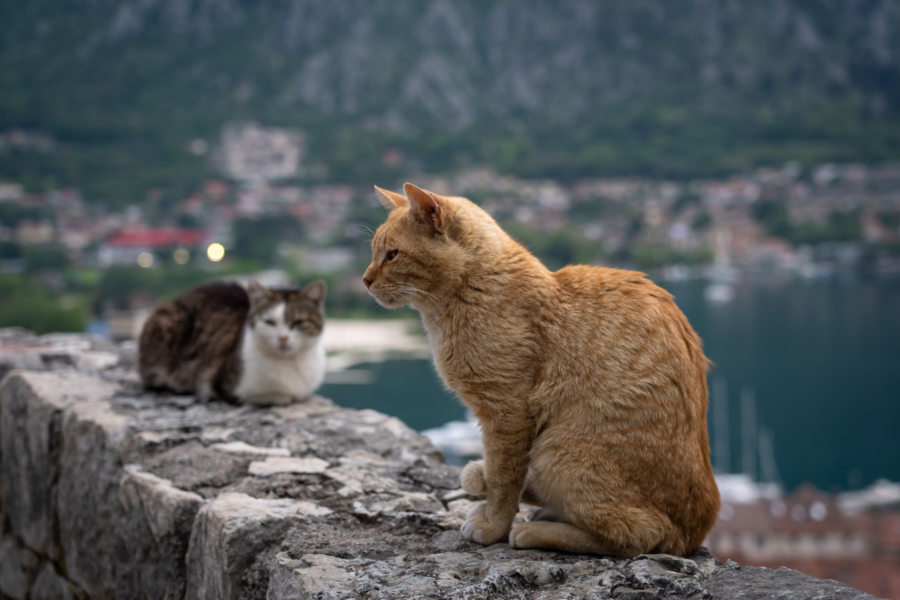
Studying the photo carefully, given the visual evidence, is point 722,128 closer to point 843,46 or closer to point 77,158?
point 843,46

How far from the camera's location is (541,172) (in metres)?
18.3

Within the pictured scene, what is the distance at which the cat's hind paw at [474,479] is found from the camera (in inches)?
75.2

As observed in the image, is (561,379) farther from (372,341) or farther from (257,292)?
(372,341)

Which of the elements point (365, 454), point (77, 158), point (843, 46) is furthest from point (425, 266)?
point (843, 46)

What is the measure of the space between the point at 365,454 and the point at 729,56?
20.9 metres

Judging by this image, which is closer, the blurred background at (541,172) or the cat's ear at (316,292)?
the cat's ear at (316,292)

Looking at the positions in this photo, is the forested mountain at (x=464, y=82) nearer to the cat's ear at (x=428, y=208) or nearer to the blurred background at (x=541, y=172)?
the blurred background at (x=541, y=172)

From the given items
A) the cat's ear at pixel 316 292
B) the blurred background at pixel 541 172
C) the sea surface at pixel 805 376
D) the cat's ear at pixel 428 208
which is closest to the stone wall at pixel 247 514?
the cat's ear at pixel 316 292

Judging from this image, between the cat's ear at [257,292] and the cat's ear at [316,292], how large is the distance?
0.17 m

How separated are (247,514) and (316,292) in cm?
147

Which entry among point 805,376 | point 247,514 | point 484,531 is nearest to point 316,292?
point 247,514

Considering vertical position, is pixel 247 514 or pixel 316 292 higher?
pixel 316 292

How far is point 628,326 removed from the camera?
5.38 feet

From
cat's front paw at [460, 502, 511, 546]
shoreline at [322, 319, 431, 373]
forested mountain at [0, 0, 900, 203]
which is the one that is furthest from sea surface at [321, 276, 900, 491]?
cat's front paw at [460, 502, 511, 546]
